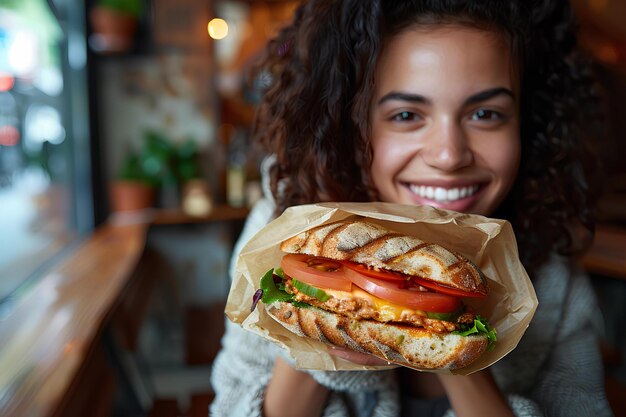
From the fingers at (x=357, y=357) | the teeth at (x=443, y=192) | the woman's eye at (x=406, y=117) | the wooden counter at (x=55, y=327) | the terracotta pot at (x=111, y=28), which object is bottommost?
the wooden counter at (x=55, y=327)

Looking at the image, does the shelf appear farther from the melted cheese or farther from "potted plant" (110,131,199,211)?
the melted cheese

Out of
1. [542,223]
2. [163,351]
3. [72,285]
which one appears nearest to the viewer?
[542,223]

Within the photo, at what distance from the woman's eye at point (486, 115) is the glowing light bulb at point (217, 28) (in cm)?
355

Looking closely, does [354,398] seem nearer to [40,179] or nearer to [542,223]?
[542,223]

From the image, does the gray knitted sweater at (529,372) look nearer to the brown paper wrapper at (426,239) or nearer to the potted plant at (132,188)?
the brown paper wrapper at (426,239)

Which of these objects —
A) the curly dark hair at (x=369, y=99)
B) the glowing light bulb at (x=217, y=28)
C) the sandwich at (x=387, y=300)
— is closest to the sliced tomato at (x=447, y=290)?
the sandwich at (x=387, y=300)

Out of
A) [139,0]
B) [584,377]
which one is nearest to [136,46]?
[139,0]

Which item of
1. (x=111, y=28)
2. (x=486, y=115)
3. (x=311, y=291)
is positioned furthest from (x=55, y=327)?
(x=111, y=28)

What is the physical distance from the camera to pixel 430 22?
1.15 metres

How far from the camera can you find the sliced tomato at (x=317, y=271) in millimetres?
965

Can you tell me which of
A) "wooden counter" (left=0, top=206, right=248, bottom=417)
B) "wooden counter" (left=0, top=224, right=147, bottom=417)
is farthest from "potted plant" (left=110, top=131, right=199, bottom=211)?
"wooden counter" (left=0, top=224, right=147, bottom=417)

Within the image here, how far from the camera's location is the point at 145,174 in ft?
13.1

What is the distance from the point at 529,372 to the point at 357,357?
25.8 inches

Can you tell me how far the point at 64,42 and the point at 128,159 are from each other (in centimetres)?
93
